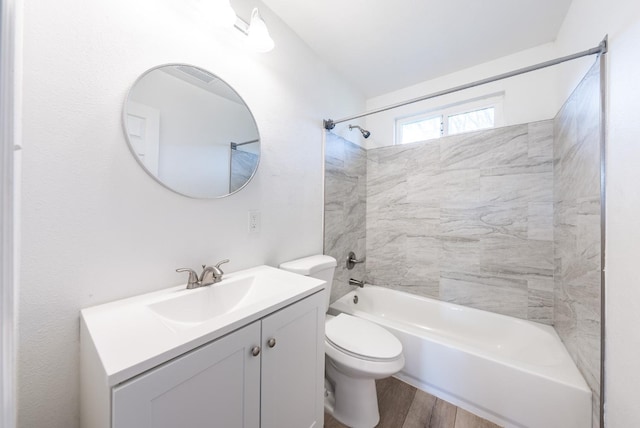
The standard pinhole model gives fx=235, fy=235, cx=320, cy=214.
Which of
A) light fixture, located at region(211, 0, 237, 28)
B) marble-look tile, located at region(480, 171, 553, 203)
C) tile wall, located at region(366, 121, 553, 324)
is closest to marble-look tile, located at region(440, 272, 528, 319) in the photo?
tile wall, located at region(366, 121, 553, 324)

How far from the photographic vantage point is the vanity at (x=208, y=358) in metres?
0.55

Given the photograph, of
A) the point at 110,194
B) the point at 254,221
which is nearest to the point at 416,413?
the point at 254,221

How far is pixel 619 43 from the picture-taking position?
0.94 meters

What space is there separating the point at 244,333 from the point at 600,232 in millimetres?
1523

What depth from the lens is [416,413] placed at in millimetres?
1368

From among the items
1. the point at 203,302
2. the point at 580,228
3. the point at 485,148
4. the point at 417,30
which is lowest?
the point at 203,302

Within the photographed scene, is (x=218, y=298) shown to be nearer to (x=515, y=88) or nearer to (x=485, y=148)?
(x=485, y=148)

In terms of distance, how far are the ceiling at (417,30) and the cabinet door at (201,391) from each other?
178cm

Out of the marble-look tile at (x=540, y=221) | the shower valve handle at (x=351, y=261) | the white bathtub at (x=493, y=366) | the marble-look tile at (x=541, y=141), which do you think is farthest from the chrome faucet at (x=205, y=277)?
the marble-look tile at (x=541, y=141)

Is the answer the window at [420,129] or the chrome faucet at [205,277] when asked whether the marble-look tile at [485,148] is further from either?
the chrome faucet at [205,277]

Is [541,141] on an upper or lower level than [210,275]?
upper

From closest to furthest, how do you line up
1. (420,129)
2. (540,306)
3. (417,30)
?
(417,30), (540,306), (420,129)

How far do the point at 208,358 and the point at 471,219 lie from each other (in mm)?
2015

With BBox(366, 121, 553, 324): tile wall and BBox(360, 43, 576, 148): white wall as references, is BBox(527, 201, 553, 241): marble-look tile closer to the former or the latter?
BBox(366, 121, 553, 324): tile wall
